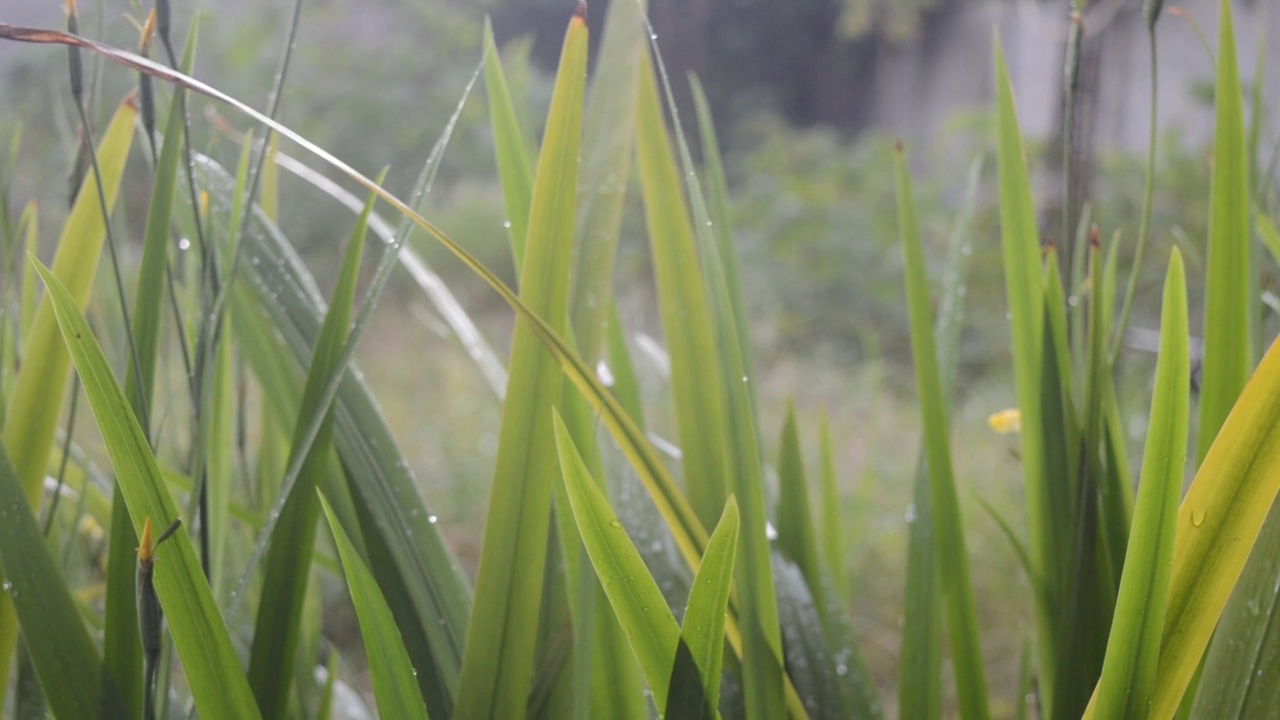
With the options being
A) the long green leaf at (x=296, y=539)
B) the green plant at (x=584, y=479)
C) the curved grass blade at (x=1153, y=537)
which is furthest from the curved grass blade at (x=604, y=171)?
the curved grass blade at (x=1153, y=537)

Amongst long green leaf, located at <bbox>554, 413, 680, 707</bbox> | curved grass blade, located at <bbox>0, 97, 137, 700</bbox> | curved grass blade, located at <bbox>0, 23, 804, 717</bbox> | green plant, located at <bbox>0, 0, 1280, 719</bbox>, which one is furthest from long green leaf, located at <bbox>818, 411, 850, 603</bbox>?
curved grass blade, located at <bbox>0, 97, 137, 700</bbox>

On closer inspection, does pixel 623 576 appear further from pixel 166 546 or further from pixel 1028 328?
pixel 1028 328

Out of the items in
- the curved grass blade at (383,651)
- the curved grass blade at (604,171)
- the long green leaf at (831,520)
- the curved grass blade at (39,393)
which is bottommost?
the long green leaf at (831,520)

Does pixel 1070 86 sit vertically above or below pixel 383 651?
above

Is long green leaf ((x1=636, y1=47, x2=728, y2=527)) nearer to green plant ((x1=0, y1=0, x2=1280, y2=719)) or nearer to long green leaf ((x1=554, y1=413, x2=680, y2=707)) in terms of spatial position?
green plant ((x1=0, y1=0, x2=1280, y2=719))

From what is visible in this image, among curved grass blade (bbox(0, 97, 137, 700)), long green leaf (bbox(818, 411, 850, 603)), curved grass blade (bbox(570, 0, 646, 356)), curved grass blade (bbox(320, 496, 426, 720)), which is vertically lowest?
long green leaf (bbox(818, 411, 850, 603))

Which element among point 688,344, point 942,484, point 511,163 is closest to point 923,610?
point 942,484

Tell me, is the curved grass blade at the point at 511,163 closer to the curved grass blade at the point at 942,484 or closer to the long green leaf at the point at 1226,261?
the curved grass blade at the point at 942,484

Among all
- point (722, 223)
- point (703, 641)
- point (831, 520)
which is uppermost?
point (722, 223)
